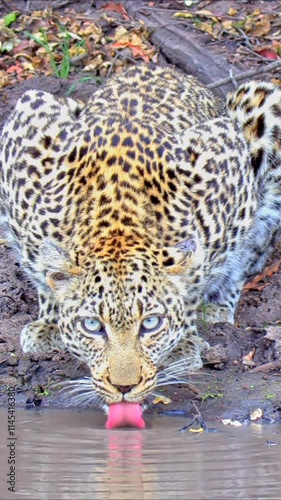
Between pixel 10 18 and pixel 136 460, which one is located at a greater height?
pixel 136 460

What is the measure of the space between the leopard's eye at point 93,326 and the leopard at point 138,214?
0.04ft

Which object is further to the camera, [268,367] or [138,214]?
[268,367]

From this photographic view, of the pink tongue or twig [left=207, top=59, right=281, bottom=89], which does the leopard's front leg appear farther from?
twig [left=207, top=59, right=281, bottom=89]

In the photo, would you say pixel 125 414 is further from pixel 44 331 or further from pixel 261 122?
→ pixel 261 122

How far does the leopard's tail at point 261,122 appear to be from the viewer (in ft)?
34.1

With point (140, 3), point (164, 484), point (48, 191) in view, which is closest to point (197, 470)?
point (164, 484)

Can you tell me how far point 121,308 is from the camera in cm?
802

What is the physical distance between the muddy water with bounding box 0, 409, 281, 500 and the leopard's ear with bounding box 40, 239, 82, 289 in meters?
0.85

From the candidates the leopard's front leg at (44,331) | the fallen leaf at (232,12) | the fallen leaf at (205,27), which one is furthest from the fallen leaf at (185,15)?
the leopard's front leg at (44,331)

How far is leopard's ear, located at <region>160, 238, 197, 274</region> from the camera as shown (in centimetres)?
846

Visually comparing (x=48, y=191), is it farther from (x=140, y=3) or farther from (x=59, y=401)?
(x=140, y=3)

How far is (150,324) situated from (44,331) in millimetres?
1543

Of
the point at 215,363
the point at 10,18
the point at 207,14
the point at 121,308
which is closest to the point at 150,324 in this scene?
the point at 121,308

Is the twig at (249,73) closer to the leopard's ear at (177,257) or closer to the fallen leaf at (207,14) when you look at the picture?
the fallen leaf at (207,14)
